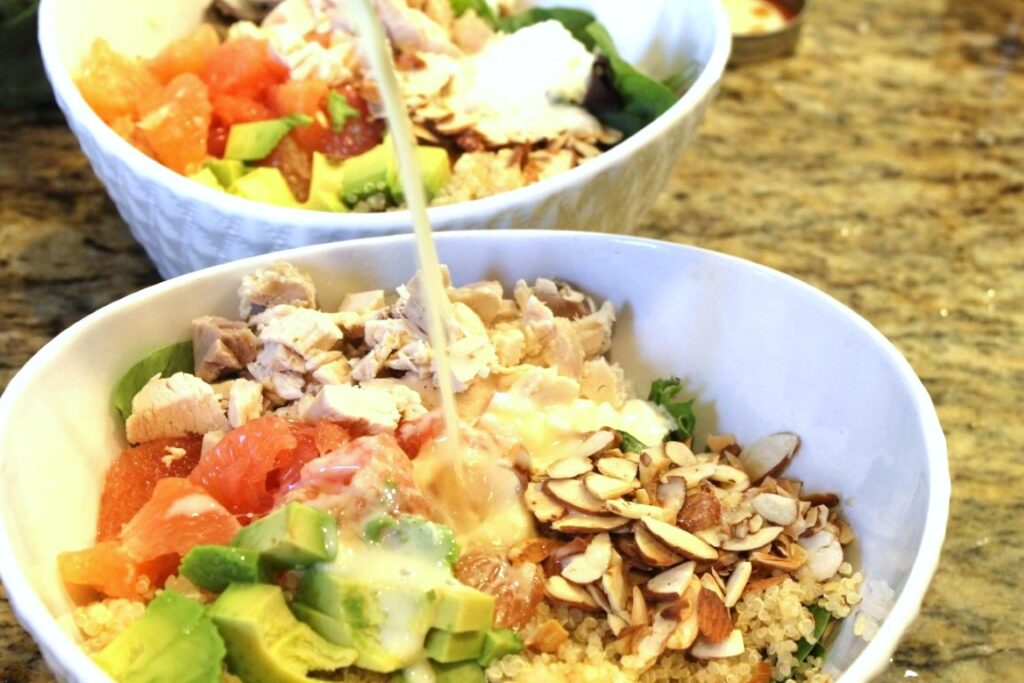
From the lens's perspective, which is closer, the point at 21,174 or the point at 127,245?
the point at 127,245

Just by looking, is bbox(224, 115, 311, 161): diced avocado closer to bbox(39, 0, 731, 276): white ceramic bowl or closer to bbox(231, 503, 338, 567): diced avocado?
bbox(39, 0, 731, 276): white ceramic bowl

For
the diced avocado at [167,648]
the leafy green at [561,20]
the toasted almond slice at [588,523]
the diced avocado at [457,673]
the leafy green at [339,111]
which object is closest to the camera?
the diced avocado at [167,648]

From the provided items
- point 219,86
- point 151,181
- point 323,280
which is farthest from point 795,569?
point 219,86

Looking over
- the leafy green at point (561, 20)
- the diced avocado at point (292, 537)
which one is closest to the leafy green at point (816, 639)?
the diced avocado at point (292, 537)

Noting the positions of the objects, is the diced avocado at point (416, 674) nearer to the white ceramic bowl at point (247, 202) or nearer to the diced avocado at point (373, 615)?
the diced avocado at point (373, 615)

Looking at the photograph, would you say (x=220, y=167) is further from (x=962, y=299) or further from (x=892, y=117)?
(x=892, y=117)

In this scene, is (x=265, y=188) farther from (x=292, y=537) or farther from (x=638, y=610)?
(x=638, y=610)
